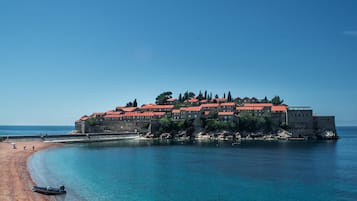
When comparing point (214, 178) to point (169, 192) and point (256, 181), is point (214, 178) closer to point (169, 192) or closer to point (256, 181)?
point (256, 181)

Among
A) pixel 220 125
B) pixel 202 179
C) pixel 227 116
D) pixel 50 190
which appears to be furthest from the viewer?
pixel 227 116

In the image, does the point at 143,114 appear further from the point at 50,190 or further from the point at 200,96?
the point at 50,190

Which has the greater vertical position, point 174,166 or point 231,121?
point 231,121

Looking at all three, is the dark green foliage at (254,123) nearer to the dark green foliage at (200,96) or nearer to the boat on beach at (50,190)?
the dark green foliage at (200,96)

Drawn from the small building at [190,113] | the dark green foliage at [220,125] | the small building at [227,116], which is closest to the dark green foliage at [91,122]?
the small building at [190,113]

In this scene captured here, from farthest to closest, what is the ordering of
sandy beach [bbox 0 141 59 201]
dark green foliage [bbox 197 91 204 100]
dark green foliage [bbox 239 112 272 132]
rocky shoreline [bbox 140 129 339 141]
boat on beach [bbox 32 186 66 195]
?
dark green foliage [bbox 197 91 204 100] → dark green foliage [bbox 239 112 272 132] → rocky shoreline [bbox 140 129 339 141] → boat on beach [bbox 32 186 66 195] → sandy beach [bbox 0 141 59 201]

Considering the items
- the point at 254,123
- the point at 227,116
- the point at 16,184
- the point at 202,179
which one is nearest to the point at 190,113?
the point at 227,116

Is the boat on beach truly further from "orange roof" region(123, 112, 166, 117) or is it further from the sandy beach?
"orange roof" region(123, 112, 166, 117)

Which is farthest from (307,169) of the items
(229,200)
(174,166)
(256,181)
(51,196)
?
(51,196)

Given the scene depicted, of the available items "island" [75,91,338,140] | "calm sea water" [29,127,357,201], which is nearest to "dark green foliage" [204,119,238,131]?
"island" [75,91,338,140]

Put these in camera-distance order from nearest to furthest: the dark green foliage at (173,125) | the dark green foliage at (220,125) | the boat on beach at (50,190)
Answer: the boat on beach at (50,190) → the dark green foliage at (220,125) → the dark green foliage at (173,125)

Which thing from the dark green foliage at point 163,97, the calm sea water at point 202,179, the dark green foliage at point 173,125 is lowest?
the calm sea water at point 202,179

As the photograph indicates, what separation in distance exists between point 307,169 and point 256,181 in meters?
12.6

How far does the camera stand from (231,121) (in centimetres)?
9950
